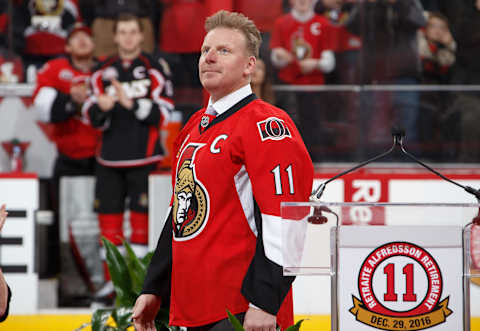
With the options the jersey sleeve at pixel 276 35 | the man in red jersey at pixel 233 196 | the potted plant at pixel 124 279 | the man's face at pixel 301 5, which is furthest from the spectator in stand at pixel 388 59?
the man in red jersey at pixel 233 196

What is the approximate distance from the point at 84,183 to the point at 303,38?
152 cm

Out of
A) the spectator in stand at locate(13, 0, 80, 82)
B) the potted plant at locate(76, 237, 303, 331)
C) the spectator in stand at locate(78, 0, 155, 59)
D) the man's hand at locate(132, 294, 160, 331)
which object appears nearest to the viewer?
the man's hand at locate(132, 294, 160, 331)

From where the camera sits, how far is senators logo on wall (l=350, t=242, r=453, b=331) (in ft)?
5.27

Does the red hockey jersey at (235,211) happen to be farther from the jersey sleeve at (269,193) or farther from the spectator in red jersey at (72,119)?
the spectator in red jersey at (72,119)

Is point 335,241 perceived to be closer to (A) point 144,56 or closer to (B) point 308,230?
(B) point 308,230

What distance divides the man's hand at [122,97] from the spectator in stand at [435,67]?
1.65m

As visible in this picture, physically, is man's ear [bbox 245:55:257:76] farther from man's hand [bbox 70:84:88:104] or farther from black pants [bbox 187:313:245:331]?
man's hand [bbox 70:84:88:104]

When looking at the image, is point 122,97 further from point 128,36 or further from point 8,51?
point 8,51

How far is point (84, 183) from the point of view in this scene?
447 cm

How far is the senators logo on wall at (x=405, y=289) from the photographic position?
161cm

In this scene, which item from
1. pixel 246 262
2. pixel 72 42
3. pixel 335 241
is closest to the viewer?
pixel 335 241

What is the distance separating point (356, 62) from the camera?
443 centimetres

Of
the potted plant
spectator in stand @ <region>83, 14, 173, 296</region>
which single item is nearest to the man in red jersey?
the potted plant

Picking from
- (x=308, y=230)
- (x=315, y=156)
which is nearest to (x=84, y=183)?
(x=315, y=156)
